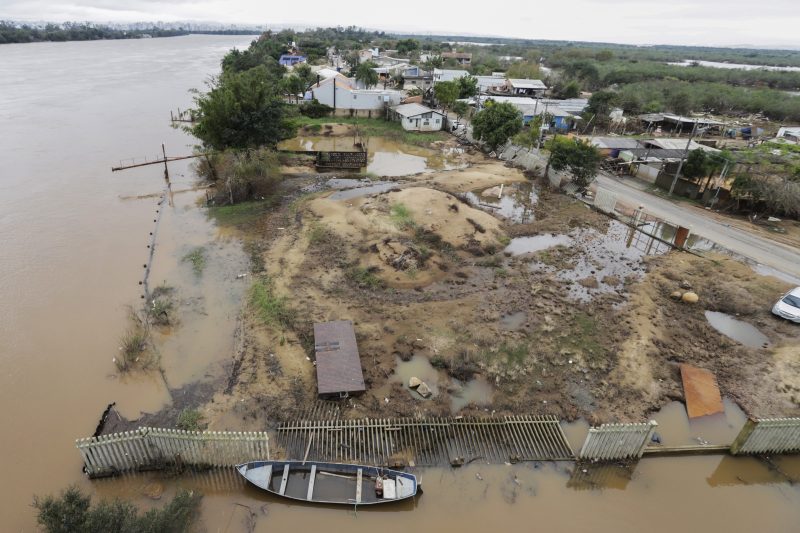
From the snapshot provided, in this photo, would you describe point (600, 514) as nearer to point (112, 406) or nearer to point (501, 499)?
point (501, 499)

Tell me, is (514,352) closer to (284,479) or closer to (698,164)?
(284,479)

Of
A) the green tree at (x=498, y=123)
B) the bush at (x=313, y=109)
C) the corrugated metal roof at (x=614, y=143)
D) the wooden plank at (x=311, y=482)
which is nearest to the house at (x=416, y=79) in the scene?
the bush at (x=313, y=109)

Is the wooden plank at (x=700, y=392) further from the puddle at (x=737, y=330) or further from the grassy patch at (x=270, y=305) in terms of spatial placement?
the grassy patch at (x=270, y=305)

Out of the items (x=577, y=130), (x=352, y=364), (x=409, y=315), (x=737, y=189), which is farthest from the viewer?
(x=577, y=130)

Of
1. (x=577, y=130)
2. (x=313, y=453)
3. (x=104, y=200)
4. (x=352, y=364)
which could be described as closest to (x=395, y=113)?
(x=577, y=130)

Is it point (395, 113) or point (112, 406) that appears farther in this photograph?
point (395, 113)

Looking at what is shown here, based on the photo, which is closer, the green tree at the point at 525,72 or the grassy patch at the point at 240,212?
the grassy patch at the point at 240,212

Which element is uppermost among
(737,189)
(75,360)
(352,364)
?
(737,189)

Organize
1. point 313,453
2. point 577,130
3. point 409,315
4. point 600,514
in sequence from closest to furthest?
point 600,514, point 313,453, point 409,315, point 577,130

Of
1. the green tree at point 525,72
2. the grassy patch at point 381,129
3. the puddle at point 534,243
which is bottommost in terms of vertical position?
the puddle at point 534,243
